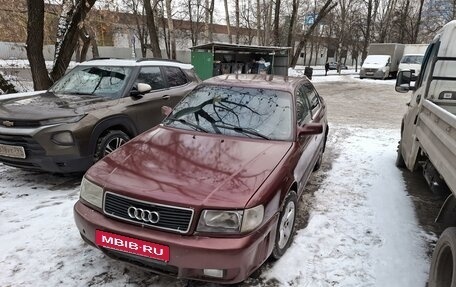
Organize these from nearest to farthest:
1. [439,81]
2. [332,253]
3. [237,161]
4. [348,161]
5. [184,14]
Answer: [237,161] < [332,253] < [439,81] < [348,161] < [184,14]

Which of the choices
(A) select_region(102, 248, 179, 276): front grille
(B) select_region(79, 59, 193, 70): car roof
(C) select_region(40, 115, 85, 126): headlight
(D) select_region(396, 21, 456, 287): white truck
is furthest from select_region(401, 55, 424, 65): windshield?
(A) select_region(102, 248, 179, 276): front grille

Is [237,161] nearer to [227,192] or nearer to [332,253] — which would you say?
[227,192]

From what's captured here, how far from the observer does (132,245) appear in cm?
252

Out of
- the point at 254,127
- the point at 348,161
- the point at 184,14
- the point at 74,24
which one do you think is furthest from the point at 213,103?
the point at 184,14

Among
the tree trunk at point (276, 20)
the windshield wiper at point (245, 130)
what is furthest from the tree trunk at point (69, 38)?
the tree trunk at point (276, 20)

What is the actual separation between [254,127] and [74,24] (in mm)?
7791

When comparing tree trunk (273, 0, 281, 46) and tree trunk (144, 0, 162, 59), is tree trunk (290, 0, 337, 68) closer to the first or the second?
tree trunk (273, 0, 281, 46)

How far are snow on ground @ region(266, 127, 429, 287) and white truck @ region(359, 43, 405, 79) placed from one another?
23.6 meters

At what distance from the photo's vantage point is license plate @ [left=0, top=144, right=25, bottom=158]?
4367 millimetres

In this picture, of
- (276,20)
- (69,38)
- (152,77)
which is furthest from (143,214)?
(276,20)

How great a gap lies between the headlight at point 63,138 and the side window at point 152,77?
63.3 inches

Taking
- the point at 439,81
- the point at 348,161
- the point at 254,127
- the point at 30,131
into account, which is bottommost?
the point at 348,161

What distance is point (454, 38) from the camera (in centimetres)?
432

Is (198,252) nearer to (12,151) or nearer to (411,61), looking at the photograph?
(12,151)
